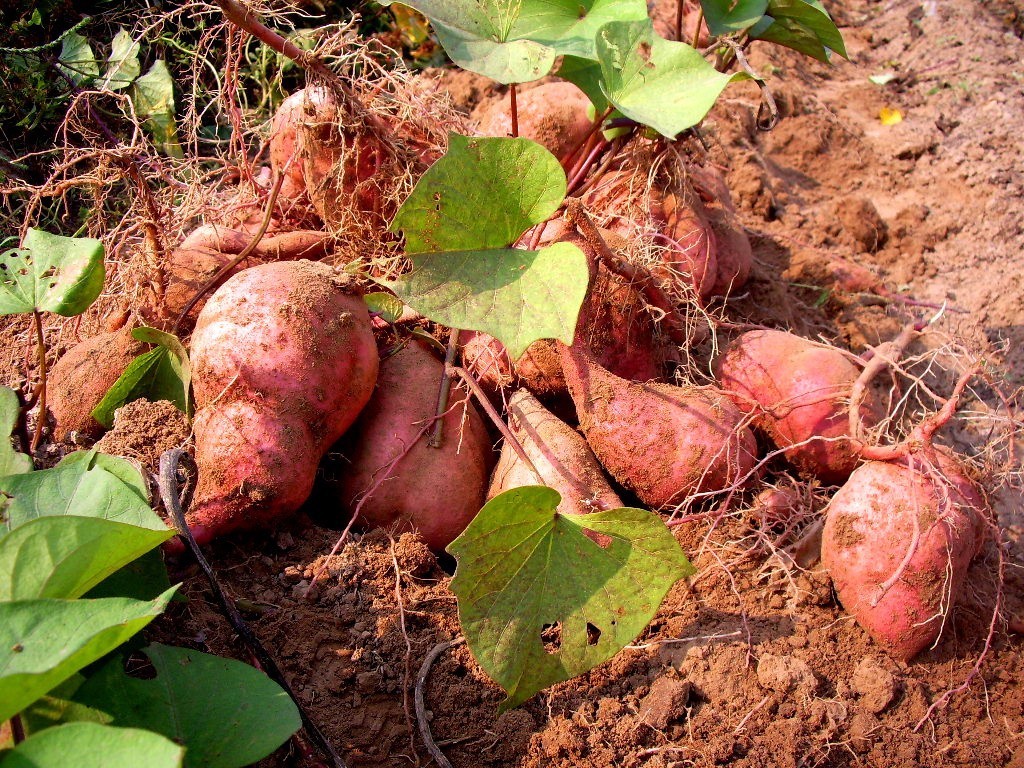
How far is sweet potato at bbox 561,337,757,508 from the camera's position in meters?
1.40

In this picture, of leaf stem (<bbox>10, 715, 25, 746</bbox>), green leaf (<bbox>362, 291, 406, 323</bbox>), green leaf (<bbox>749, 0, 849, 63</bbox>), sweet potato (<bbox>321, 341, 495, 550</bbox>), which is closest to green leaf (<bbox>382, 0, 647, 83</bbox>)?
green leaf (<bbox>749, 0, 849, 63</bbox>)

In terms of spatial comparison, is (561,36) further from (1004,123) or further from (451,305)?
(1004,123)

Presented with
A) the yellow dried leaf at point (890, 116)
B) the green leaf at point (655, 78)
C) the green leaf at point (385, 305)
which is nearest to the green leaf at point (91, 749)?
the green leaf at point (385, 305)

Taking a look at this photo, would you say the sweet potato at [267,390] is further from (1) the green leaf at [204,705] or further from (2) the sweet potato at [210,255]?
(1) the green leaf at [204,705]

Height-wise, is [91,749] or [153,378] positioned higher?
[91,749]

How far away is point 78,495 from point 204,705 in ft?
1.12

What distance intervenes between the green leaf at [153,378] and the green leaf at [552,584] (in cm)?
66

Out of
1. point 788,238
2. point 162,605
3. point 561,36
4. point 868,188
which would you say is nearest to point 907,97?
point 868,188

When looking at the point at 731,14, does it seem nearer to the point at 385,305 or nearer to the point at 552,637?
the point at 385,305

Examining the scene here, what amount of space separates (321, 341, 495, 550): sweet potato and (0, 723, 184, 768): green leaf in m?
0.65

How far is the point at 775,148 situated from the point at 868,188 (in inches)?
12.9

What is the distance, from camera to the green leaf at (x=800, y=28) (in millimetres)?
1561

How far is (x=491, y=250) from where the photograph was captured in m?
1.24

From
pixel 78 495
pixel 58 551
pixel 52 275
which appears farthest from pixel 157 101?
pixel 58 551
